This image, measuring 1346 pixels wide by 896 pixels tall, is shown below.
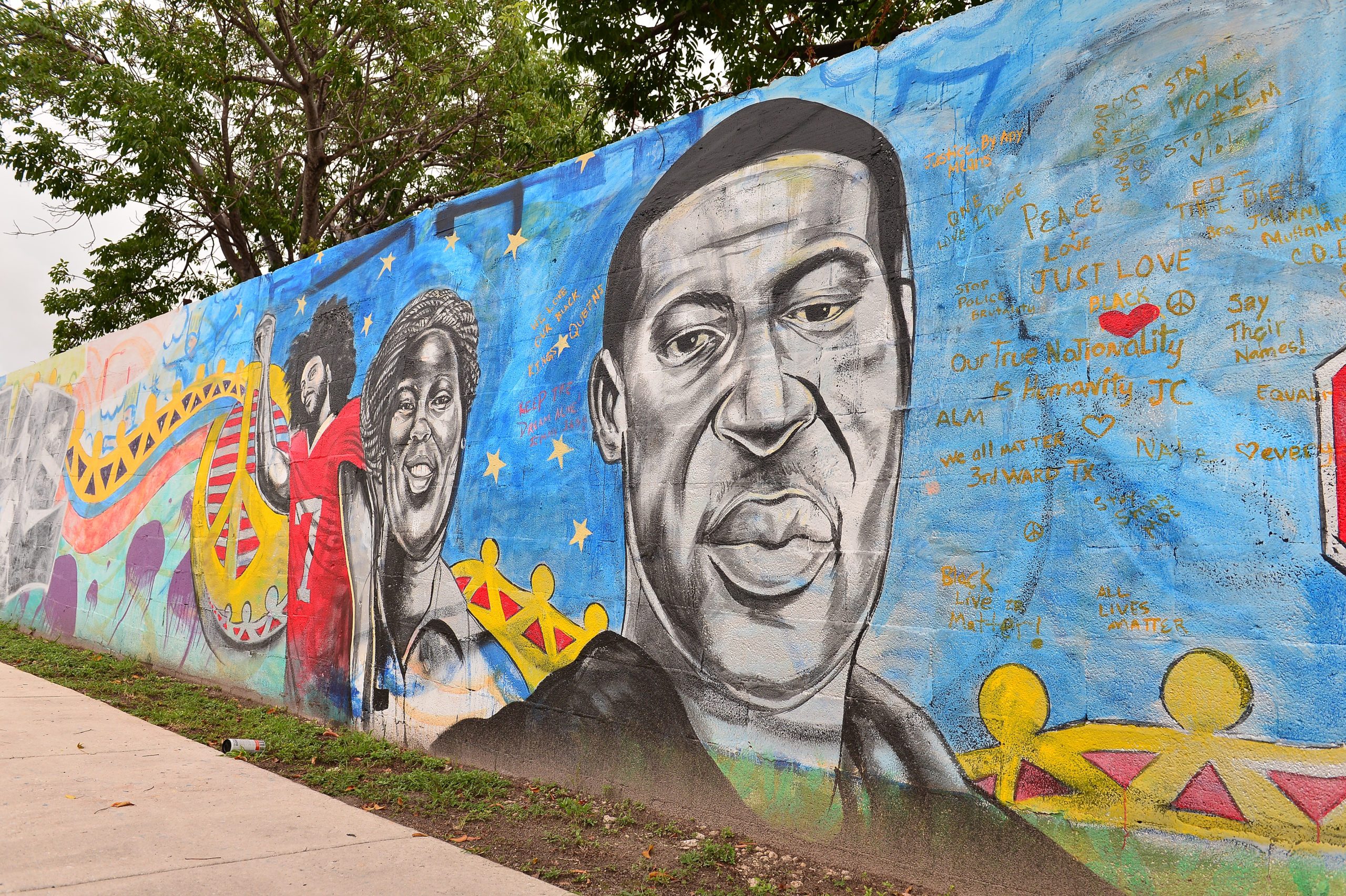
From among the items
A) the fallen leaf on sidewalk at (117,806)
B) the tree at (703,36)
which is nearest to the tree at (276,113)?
the tree at (703,36)

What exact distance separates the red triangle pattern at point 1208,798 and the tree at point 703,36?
265 inches

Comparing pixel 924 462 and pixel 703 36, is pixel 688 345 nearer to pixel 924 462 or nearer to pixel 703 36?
pixel 924 462

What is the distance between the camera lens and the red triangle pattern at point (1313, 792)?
278 centimetres

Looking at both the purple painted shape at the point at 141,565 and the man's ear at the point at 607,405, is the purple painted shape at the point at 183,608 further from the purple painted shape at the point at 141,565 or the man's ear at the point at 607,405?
the man's ear at the point at 607,405

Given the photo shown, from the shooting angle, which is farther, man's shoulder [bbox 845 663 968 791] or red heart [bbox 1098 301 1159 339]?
man's shoulder [bbox 845 663 968 791]

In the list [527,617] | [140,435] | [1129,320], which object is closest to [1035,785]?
[1129,320]

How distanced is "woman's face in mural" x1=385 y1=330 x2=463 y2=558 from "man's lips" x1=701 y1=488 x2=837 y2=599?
6.83 ft

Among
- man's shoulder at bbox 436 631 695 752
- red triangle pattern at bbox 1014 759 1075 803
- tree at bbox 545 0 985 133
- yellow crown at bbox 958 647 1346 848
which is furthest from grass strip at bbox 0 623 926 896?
tree at bbox 545 0 985 133

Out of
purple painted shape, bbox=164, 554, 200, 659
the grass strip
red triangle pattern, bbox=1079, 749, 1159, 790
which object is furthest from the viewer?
purple painted shape, bbox=164, 554, 200, 659

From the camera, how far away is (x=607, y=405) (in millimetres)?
4961

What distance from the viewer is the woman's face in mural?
19.4 ft

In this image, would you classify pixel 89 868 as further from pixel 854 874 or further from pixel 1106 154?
pixel 1106 154

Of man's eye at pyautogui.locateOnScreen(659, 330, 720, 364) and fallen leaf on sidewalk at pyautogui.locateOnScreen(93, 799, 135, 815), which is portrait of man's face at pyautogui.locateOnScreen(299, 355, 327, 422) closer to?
fallen leaf on sidewalk at pyautogui.locateOnScreen(93, 799, 135, 815)

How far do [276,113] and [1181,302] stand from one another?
16607mm
